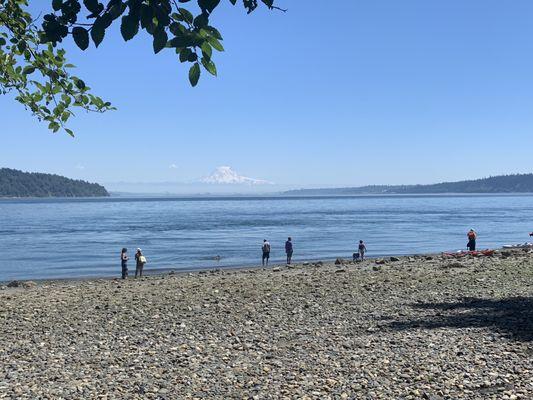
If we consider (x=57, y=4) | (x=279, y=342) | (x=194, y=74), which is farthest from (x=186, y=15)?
(x=279, y=342)

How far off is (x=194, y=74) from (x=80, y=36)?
60 centimetres

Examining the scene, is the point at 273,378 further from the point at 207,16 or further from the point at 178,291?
the point at 178,291

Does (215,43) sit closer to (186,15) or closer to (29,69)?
(186,15)

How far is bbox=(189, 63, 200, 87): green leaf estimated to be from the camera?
3129mm

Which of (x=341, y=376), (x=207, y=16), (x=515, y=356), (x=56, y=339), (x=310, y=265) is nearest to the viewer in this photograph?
(x=207, y=16)

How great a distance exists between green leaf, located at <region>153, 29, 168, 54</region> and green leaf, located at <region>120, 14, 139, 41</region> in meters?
0.11

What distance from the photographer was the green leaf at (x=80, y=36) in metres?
2.97

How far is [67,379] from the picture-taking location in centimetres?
823

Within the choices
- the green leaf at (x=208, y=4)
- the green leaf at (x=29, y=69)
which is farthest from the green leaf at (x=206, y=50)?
the green leaf at (x=29, y=69)

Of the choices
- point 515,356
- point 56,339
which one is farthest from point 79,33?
point 56,339

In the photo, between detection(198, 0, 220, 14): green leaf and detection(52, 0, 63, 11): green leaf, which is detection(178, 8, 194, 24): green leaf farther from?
detection(52, 0, 63, 11): green leaf

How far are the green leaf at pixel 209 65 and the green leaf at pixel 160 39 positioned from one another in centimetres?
26

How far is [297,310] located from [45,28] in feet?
36.7

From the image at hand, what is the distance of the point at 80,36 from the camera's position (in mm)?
2977
